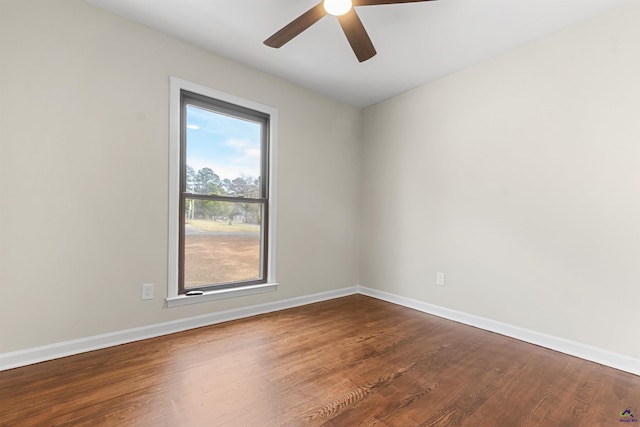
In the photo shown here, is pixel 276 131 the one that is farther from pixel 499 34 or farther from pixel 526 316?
pixel 526 316

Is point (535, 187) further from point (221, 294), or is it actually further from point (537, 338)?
point (221, 294)

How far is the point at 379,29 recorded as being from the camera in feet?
7.55

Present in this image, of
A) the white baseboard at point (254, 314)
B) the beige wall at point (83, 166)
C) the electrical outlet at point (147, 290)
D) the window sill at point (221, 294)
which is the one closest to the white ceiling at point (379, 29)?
the beige wall at point (83, 166)

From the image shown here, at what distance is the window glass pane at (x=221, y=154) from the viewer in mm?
2654

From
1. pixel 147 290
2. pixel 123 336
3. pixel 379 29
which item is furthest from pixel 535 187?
pixel 123 336

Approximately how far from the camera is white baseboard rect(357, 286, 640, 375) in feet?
6.48

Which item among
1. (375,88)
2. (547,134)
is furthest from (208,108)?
(547,134)

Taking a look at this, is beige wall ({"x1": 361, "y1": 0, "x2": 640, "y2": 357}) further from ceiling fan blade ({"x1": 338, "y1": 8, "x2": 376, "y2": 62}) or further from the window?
the window

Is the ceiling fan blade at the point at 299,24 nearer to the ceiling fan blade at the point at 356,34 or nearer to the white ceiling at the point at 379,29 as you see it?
the ceiling fan blade at the point at 356,34

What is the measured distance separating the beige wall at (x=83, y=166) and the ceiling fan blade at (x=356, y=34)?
1.33 metres

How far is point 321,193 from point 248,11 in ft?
6.36

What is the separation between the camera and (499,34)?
2334 mm

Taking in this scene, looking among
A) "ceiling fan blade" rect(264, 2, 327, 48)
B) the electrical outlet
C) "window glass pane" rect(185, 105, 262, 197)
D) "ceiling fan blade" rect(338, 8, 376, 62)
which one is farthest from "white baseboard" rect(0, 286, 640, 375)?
"ceiling fan blade" rect(338, 8, 376, 62)

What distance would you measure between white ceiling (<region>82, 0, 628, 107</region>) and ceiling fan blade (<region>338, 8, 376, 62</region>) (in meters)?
0.30
